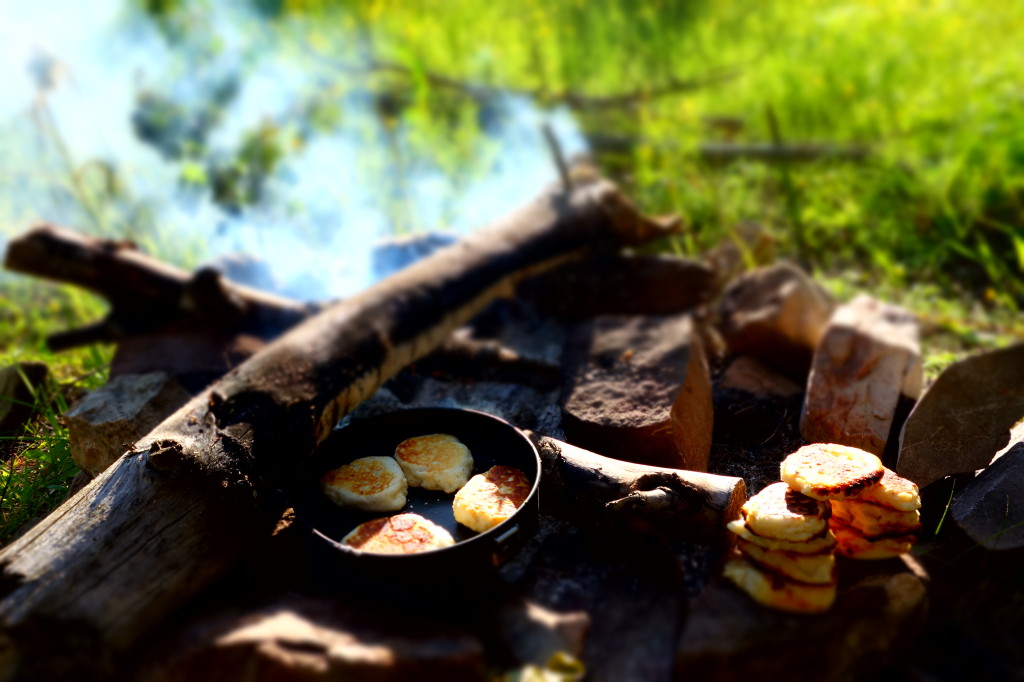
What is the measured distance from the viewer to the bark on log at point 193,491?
1794 millimetres

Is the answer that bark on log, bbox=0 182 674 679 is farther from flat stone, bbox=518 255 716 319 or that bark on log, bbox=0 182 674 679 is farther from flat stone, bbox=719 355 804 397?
flat stone, bbox=719 355 804 397

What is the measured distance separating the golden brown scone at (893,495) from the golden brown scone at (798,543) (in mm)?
196

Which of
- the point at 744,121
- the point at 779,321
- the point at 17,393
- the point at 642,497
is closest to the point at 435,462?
the point at 642,497

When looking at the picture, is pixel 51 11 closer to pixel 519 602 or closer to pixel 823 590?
pixel 519 602

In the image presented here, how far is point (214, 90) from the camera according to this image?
21.3 feet

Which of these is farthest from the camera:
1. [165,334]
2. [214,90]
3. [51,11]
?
[51,11]

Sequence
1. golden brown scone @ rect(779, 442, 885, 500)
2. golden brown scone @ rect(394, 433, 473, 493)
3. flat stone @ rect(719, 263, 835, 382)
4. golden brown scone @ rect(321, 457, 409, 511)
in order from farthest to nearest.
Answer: flat stone @ rect(719, 263, 835, 382)
golden brown scone @ rect(394, 433, 473, 493)
golden brown scone @ rect(321, 457, 409, 511)
golden brown scone @ rect(779, 442, 885, 500)

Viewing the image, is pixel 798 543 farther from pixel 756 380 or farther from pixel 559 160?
pixel 559 160

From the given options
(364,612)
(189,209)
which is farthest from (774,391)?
(189,209)

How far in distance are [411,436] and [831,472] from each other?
1.66 meters

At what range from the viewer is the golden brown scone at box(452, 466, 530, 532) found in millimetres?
2227

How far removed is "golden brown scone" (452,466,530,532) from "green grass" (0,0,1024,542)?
1895mm

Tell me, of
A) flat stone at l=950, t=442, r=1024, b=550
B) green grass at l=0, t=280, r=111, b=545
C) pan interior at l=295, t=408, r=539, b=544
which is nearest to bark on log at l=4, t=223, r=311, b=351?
green grass at l=0, t=280, r=111, b=545

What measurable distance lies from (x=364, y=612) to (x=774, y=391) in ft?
7.29
